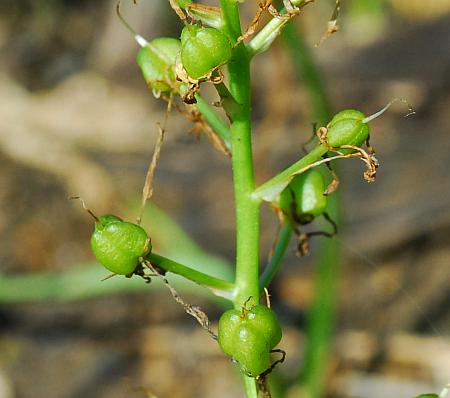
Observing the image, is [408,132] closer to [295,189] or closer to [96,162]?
[96,162]

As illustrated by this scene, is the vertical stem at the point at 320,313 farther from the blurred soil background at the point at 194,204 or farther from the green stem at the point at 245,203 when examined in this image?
the green stem at the point at 245,203

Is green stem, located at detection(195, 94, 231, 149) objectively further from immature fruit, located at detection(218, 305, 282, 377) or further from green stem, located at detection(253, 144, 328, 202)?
immature fruit, located at detection(218, 305, 282, 377)

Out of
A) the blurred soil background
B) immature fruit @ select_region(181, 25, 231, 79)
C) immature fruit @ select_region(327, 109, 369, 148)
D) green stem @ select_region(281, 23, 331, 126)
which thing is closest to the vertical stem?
green stem @ select_region(281, 23, 331, 126)

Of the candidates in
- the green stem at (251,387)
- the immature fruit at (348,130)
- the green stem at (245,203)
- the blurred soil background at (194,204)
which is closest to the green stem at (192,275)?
the green stem at (245,203)

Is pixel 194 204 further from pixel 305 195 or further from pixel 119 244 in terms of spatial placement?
pixel 119 244

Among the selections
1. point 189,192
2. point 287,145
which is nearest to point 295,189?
point 189,192

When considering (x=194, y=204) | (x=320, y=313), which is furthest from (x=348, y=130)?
(x=194, y=204)
